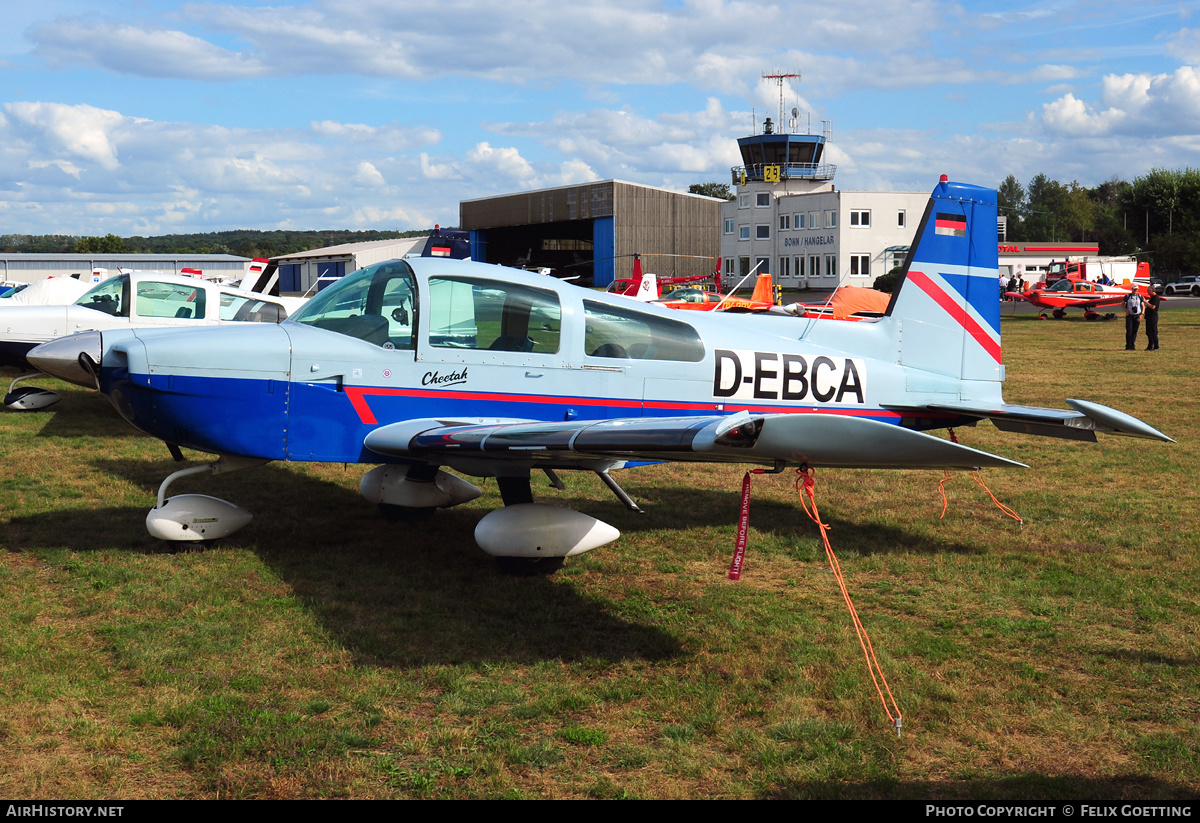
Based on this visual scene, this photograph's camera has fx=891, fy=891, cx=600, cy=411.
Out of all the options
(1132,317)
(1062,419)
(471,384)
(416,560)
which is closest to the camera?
(1062,419)

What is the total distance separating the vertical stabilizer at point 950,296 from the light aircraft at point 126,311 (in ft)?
31.0

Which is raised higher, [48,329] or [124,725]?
[48,329]

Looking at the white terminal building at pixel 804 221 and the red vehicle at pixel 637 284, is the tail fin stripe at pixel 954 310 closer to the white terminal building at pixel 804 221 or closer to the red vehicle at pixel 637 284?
the red vehicle at pixel 637 284

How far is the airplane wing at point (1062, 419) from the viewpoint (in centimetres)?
464

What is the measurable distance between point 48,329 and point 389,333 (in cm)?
911

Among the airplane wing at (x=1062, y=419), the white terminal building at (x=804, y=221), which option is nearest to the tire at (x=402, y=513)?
the airplane wing at (x=1062, y=419)

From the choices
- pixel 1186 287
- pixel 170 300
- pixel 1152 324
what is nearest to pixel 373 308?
pixel 170 300

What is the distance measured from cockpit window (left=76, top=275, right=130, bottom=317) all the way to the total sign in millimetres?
9630

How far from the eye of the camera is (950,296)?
7.62 metres

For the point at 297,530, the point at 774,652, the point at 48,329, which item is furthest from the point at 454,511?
the point at 48,329

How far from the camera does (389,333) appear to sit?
624 centimetres

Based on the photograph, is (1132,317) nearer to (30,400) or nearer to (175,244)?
(30,400)

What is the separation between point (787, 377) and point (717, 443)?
10.5 ft
